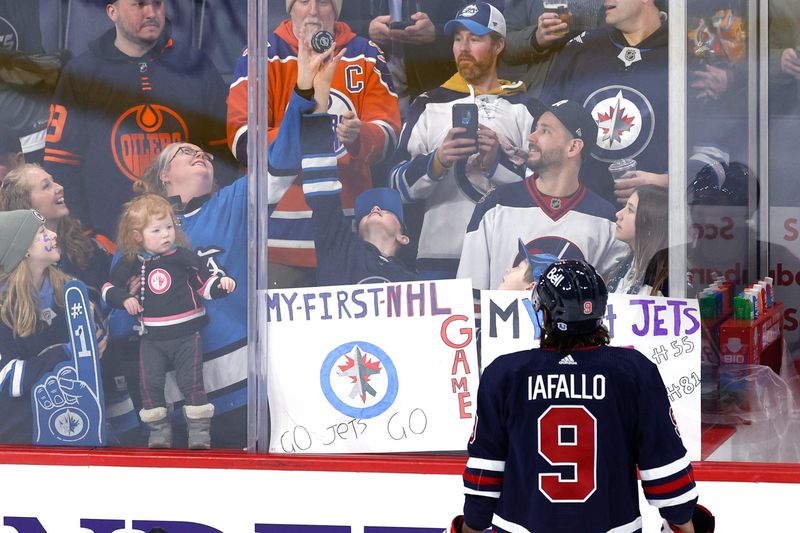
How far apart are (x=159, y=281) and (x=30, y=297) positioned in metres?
0.47

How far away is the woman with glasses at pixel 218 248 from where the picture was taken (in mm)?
3836

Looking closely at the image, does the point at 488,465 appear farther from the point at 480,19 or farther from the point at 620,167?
the point at 480,19

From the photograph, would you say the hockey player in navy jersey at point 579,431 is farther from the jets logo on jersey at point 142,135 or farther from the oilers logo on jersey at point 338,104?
the jets logo on jersey at point 142,135

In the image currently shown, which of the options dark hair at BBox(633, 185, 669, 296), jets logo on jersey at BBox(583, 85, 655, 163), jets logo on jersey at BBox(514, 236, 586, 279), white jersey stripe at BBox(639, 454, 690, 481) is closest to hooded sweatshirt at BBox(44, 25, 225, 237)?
jets logo on jersey at BBox(514, 236, 586, 279)

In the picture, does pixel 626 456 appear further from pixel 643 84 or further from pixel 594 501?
pixel 643 84

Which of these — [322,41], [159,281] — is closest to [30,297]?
[159,281]

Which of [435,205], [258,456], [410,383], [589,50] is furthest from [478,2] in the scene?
[258,456]

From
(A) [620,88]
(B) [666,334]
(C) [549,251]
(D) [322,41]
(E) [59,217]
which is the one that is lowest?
(B) [666,334]

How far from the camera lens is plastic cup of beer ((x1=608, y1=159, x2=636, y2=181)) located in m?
3.62

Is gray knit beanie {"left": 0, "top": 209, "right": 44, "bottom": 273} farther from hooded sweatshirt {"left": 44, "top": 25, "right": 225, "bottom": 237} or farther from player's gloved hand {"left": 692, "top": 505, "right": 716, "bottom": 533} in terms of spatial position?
player's gloved hand {"left": 692, "top": 505, "right": 716, "bottom": 533}

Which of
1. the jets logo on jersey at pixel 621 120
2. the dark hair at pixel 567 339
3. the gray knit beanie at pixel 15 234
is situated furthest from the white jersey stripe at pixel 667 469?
the gray knit beanie at pixel 15 234

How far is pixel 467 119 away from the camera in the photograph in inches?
146

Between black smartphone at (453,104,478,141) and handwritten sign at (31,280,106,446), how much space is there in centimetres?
140

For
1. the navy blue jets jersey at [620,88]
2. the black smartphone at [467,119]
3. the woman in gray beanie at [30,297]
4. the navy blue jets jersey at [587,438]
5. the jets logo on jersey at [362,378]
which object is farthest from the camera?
the woman in gray beanie at [30,297]
